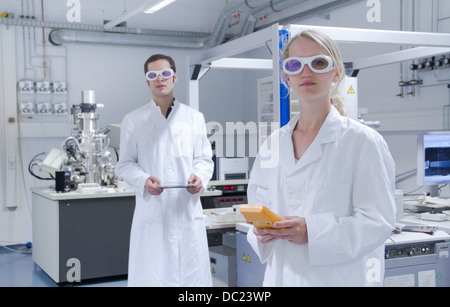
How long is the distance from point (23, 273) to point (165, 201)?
2.15m

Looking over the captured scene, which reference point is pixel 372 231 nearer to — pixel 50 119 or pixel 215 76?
pixel 50 119

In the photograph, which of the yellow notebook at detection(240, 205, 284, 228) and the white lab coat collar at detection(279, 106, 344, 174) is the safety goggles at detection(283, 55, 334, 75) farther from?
the yellow notebook at detection(240, 205, 284, 228)

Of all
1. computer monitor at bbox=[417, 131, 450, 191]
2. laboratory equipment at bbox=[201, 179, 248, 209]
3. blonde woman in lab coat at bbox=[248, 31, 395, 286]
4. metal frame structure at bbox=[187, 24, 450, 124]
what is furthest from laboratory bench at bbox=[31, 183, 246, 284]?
blonde woman in lab coat at bbox=[248, 31, 395, 286]

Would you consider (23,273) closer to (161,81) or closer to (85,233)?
(85,233)

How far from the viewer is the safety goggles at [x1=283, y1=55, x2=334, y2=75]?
0.91 m

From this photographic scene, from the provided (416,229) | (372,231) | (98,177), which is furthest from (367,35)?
(98,177)

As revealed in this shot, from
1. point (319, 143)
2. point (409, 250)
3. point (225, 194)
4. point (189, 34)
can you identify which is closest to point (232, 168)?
point (225, 194)

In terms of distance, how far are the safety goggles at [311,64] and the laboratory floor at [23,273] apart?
101 inches

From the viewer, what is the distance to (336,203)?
0.92 meters

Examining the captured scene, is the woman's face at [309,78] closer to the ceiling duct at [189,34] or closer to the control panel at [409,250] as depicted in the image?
the control panel at [409,250]

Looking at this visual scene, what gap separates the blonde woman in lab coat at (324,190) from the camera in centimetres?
89

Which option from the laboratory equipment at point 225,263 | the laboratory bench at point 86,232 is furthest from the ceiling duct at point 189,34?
the laboratory equipment at point 225,263
